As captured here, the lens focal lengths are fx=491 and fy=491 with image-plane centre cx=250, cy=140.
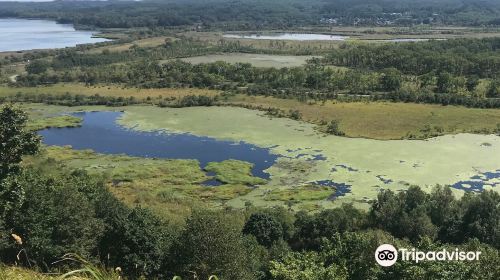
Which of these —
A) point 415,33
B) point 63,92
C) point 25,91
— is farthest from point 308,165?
point 415,33

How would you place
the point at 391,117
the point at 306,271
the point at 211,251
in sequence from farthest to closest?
the point at 391,117 < the point at 211,251 < the point at 306,271

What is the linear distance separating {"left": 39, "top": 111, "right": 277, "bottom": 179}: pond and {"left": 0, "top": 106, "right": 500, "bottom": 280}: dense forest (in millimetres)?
13413

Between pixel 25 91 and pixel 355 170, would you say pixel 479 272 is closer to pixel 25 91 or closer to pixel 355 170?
pixel 355 170

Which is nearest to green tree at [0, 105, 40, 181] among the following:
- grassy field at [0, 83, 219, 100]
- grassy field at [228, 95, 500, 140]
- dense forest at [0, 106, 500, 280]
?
dense forest at [0, 106, 500, 280]

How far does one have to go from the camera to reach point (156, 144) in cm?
4778

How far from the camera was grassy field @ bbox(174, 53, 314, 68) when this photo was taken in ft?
309

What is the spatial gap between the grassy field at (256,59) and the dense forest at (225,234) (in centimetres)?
6771

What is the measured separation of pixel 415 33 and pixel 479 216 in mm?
129014

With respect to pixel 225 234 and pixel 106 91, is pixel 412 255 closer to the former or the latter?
pixel 225 234

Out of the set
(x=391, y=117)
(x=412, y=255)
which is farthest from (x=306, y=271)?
(x=391, y=117)

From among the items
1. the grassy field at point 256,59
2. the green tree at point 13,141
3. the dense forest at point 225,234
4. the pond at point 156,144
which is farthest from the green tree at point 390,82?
the green tree at point 13,141

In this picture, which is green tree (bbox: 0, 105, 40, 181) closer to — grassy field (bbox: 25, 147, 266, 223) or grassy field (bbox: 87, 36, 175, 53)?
grassy field (bbox: 25, 147, 266, 223)

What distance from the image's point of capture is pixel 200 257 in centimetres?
1753

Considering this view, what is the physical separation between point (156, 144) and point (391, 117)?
26054mm
